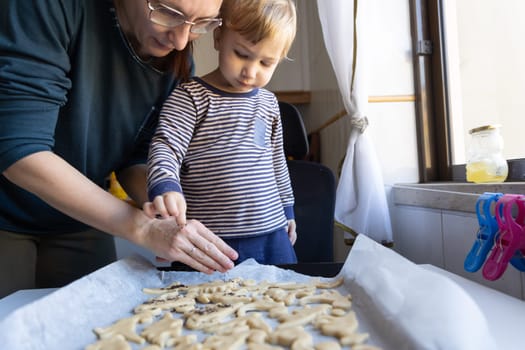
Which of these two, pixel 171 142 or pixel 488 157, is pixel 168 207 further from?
pixel 488 157

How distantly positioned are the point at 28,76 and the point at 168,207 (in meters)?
0.31

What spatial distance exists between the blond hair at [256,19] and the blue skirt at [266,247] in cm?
48

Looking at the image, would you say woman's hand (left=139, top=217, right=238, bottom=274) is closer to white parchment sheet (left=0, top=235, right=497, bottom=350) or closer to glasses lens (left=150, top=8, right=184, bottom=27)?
white parchment sheet (left=0, top=235, right=497, bottom=350)

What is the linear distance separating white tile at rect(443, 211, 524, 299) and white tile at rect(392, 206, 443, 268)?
6 cm

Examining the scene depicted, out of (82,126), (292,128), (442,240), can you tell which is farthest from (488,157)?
(82,126)

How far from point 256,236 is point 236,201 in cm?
10

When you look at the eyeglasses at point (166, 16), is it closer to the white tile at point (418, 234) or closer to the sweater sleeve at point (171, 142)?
the sweater sleeve at point (171, 142)

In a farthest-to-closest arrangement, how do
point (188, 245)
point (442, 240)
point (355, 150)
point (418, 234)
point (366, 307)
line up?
point (355, 150) < point (418, 234) < point (442, 240) < point (188, 245) < point (366, 307)

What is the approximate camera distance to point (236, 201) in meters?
A: 1.07

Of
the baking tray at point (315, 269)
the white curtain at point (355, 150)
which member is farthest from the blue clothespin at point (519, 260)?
the white curtain at point (355, 150)

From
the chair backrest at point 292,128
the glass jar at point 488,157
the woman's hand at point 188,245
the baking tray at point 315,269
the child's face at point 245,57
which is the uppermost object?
the child's face at point 245,57

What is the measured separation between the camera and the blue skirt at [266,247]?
42.6 inches

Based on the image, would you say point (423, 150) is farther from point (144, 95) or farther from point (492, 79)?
point (144, 95)

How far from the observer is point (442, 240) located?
122 centimetres
